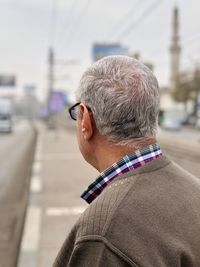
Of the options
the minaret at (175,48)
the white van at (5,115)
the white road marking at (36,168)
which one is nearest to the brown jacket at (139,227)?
the white road marking at (36,168)

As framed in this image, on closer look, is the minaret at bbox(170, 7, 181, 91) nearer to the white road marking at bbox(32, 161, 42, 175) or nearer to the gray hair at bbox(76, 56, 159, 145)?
the white road marking at bbox(32, 161, 42, 175)

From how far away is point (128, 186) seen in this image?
1803 millimetres

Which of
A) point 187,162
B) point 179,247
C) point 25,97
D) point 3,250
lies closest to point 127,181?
point 179,247

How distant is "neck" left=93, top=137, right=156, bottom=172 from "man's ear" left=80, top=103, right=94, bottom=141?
0.15 feet

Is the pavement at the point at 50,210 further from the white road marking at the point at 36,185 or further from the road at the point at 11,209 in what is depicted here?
the road at the point at 11,209

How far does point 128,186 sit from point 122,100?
0.27 meters

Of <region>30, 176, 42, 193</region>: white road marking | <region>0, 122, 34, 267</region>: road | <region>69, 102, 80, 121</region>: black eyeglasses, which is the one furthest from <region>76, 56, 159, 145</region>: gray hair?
<region>30, 176, 42, 193</region>: white road marking

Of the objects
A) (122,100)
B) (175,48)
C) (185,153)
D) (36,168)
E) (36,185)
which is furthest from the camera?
(175,48)

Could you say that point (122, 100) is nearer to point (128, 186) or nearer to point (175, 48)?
point (128, 186)

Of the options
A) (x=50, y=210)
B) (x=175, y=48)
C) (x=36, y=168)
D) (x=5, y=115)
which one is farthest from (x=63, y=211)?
(x=175, y=48)

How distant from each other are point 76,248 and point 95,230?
0.31 feet

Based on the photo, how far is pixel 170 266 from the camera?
Answer: 67.1 inches

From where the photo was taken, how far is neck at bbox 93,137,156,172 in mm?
1930

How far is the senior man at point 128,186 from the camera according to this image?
170 centimetres
